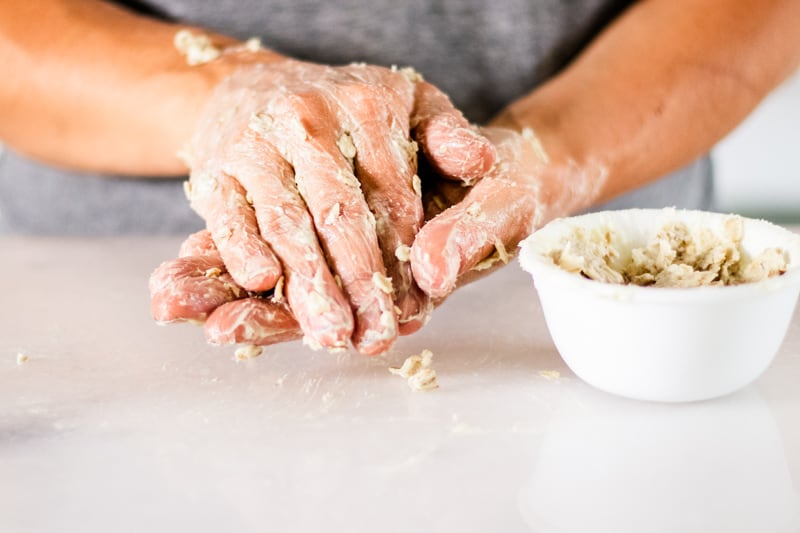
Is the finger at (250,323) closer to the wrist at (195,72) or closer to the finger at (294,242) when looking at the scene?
the finger at (294,242)

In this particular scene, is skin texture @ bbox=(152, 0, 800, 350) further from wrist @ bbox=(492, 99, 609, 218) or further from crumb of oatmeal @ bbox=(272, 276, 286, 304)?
crumb of oatmeal @ bbox=(272, 276, 286, 304)

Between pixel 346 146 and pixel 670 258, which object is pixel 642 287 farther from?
pixel 346 146

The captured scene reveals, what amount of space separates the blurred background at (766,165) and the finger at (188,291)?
1.79 m

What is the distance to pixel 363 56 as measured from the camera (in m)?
1.18

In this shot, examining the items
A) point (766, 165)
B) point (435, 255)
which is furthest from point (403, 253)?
point (766, 165)

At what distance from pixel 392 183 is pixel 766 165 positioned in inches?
70.7

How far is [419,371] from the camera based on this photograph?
0.70m

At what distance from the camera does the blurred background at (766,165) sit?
7.23ft

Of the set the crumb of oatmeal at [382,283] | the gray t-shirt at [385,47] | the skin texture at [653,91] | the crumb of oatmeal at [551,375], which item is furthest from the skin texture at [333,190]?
the gray t-shirt at [385,47]

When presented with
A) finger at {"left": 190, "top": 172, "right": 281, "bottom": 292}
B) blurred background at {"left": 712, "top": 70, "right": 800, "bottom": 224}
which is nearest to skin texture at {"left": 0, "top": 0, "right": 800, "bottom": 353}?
finger at {"left": 190, "top": 172, "right": 281, "bottom": 292}

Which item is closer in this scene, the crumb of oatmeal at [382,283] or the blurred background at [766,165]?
the crumb of oatmeal at [382,283]

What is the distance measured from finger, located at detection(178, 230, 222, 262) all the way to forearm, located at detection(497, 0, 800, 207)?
0.44 m

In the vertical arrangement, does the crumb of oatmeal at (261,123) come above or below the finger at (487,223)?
above

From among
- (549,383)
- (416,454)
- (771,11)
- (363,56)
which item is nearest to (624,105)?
(771,11)
